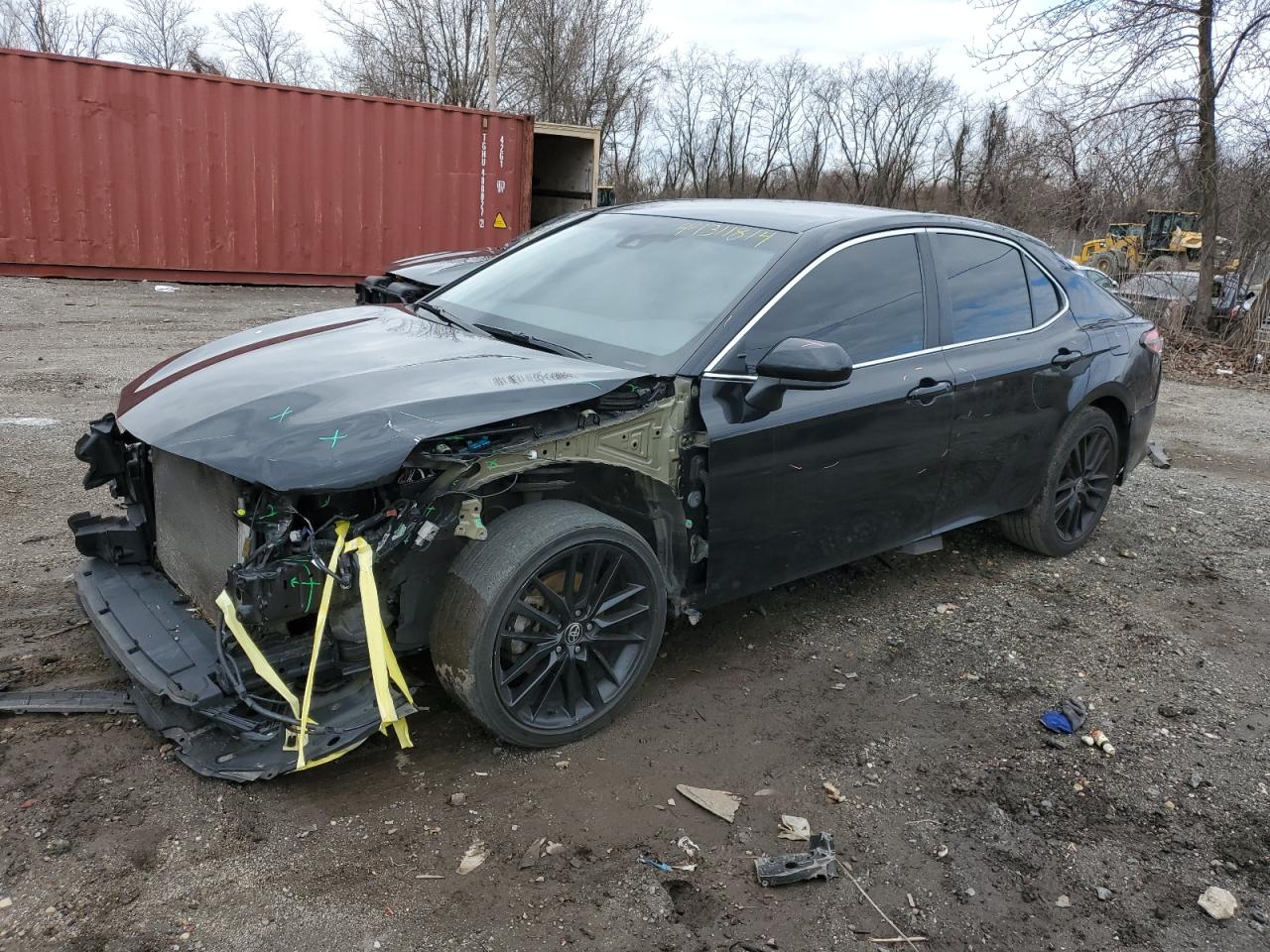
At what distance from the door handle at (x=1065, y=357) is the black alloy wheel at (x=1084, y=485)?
45 cm

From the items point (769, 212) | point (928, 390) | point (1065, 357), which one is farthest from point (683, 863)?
point (1065, 357)

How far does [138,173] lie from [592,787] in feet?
43.0

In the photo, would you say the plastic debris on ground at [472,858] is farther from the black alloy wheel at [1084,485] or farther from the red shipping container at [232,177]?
the red shipping container at [232,177]

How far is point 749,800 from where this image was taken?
2.86m

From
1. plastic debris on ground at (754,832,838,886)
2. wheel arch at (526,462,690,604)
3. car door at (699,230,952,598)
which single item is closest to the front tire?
wheel arch at (526,462,690,604)

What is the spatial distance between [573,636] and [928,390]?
1.79 metres

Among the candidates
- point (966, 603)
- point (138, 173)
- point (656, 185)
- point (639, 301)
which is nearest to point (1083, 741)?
point (966, 603)

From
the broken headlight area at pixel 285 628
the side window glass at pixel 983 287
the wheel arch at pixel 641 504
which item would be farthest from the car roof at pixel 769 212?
the broken headlight area at pixel 285 628

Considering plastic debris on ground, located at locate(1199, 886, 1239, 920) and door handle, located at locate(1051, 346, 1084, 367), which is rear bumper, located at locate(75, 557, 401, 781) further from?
door handle, located at locate(1051, 346, 1084, 367)

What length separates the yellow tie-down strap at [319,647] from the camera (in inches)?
99.0

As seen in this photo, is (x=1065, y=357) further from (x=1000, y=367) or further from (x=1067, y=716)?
(x=1067, y=716)

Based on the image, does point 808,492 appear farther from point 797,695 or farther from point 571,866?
point 571,866

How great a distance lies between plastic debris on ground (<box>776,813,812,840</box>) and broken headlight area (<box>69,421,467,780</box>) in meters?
1.13

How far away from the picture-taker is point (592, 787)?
9.36ft
